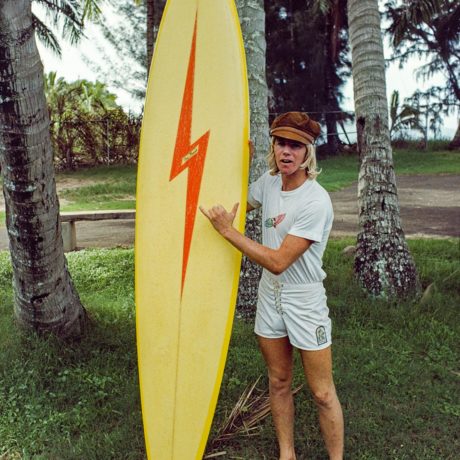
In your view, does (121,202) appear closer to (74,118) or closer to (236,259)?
(74,118)

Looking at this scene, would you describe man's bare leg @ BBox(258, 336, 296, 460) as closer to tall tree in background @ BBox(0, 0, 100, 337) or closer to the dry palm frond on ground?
the dry palm frond on ground

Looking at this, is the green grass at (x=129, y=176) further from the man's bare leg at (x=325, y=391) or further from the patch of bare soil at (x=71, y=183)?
the man's bare leg at (x=325, y=391)

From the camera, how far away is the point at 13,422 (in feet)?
9.62

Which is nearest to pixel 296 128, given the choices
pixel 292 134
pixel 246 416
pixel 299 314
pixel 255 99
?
pixel 292 134

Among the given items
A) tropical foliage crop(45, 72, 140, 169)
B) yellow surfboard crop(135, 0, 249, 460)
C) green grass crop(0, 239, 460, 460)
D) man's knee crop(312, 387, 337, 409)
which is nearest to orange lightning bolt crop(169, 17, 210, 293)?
yellow surfboard crop(135, 0, 249, 460)

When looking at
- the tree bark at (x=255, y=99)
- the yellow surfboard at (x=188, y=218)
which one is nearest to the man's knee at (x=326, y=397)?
the yellow surfboard at (x=188, y=218)

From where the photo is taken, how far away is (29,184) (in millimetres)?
3230

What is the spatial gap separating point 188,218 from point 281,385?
0.83 m

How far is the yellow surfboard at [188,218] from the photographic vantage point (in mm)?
2447

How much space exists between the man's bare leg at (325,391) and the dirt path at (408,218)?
522cm

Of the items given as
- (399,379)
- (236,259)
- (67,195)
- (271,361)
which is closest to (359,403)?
(399,379)

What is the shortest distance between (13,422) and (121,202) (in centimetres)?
813

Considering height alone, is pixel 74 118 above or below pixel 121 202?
above

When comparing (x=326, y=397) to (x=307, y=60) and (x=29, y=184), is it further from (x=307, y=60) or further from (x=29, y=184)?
(x=307, y=60)
